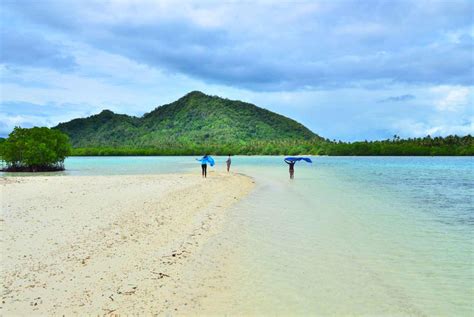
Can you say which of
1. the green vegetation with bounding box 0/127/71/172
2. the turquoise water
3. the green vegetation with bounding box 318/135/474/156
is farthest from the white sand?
the green vegetation with bounding box 318/135/474/156

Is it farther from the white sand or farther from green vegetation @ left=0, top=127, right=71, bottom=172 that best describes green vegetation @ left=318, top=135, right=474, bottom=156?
the white sand

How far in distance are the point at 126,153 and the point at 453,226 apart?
143 m

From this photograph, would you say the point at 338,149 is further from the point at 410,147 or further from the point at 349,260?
the point at 349,260

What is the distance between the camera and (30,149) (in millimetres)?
45812

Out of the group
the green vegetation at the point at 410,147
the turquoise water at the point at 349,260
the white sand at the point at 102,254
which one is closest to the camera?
the white sand at the point at 102,254

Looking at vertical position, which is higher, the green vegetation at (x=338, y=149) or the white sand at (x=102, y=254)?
the green vegetation at (x=338, y=149)

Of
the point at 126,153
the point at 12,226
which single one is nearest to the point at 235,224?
the point at 12,226

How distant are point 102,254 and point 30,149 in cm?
4184

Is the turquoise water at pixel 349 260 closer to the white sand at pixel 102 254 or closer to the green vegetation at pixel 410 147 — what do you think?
the white sand at pixel 102 254

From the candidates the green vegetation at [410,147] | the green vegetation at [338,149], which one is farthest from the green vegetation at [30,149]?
the green vegetation at [410,147]

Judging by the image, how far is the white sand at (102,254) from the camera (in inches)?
270

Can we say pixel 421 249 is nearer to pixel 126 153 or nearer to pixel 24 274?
pixel 24 274

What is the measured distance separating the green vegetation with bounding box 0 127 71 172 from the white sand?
30122 mm

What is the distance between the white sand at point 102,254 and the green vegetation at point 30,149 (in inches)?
1186
